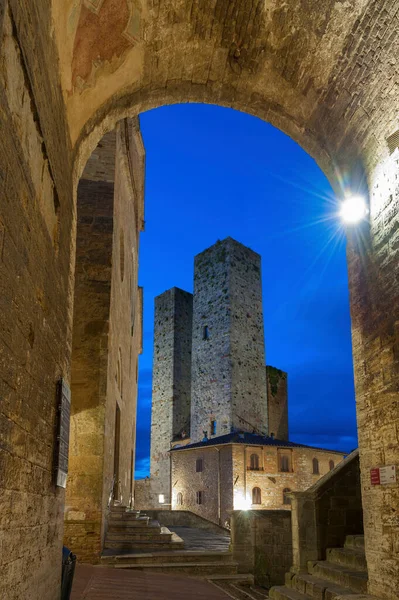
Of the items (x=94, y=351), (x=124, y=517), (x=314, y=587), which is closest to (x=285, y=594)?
(x=314, y=587)

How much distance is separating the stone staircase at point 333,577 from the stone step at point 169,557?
6.72ft

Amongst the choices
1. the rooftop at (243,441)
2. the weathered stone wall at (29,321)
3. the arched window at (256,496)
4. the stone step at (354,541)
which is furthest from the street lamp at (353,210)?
the arched window at (256,496)

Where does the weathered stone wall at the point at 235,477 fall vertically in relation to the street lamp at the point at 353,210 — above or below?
below

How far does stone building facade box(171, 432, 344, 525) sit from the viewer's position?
25656 millimetres

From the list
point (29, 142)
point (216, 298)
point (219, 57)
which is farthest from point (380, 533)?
point (216, 298)

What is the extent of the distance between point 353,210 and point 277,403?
28175mm

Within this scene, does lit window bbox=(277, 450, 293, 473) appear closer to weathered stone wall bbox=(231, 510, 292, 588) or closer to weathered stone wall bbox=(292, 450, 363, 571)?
weathered stone wall bbox=(231, 510, 292, 588)

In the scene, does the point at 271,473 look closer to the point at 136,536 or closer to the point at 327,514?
the point at 136,536

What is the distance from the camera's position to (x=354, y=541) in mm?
8031

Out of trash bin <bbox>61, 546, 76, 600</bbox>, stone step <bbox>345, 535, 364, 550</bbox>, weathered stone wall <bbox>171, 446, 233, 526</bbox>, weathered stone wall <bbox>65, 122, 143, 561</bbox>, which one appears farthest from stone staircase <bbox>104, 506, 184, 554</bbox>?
weathered stone wall <bbox>171, 446, 233, 526</bbox>

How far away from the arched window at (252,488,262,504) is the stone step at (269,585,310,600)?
18.7m

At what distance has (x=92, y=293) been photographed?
9.87m

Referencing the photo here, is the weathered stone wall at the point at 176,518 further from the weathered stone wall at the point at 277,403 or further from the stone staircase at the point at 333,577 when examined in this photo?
the weathered stone wall at the point at 277,403

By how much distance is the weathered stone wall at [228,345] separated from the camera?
2984 centimetres
